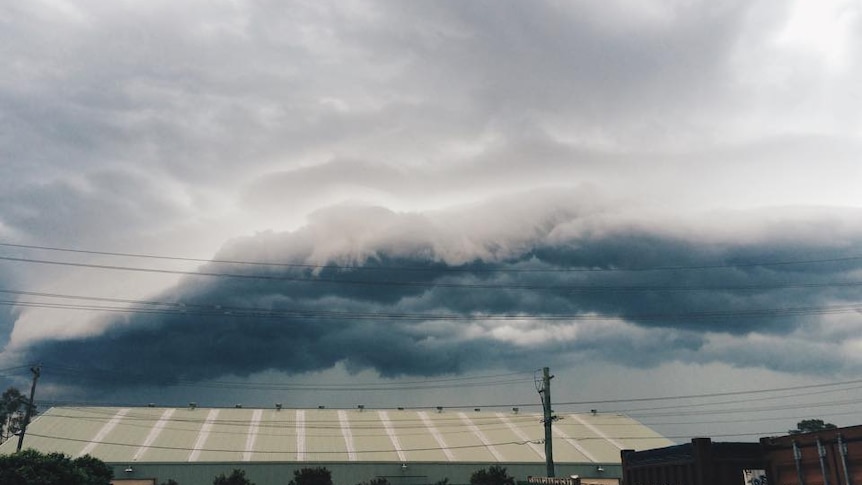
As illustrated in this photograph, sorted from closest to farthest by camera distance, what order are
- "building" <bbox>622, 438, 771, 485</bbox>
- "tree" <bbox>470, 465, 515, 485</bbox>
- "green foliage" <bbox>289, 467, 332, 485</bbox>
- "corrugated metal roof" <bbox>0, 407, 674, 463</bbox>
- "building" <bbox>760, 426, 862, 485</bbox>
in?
"building" <bbox>760, 426, 862, 485</bbox> < "building" <bbox>622, 438, 771, 485</bbox> < "green foliage" <bbox>289, 467, 332, 485</bbox> < "tree" <bbox>470, 465, 515, 485</bbox> < "corrugated metal roof" <bbox>0, 407, 674, 463</bbox>

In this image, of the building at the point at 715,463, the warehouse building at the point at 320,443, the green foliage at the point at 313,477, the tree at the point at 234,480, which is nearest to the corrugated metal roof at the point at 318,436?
the warehouse building at the point at 320,443

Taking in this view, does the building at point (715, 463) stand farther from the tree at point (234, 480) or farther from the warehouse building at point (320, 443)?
the tree at point (234, 480)

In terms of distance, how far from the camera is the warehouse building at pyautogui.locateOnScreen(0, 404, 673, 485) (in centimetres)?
7094

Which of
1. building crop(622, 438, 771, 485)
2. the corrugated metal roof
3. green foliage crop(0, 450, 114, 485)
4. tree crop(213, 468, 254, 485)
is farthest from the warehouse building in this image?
green foliage crop(0, 450, 114, 485)

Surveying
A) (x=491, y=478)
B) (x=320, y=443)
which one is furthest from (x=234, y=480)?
(x=491, y=478)

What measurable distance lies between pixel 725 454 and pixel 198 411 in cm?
7014

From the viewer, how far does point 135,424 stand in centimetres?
7938

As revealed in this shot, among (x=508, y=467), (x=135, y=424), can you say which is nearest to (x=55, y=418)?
(x=135, y=424)

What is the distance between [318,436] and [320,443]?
107 inches

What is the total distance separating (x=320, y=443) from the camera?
7856 centimetres

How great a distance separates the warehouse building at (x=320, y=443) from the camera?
70.9 meters

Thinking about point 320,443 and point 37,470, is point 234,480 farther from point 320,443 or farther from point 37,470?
point 37,470

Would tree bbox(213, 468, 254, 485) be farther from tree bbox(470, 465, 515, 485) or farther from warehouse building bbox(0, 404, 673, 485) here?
tree bbox(470, 465, 515, 485)

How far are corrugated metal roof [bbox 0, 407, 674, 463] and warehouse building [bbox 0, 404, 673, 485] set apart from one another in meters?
0.12
